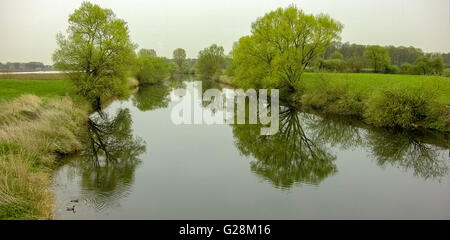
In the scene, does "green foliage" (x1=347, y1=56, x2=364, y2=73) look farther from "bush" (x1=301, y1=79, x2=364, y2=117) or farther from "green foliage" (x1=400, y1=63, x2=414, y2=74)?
"bush" (x1=301, y1=79, x2=364, y2=117)

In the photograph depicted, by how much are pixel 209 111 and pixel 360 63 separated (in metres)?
38.1

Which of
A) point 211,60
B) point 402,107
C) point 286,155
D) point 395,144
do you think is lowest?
point 286,155

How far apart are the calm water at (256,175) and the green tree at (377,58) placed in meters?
40.6

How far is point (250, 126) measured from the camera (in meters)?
19.4

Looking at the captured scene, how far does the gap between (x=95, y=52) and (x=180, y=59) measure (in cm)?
9168

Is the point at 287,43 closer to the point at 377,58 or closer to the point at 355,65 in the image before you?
the point at 355,65

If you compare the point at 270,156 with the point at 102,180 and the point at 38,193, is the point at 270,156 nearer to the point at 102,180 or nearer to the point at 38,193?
the point at 102,180

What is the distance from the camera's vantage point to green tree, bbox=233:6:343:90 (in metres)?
28.0

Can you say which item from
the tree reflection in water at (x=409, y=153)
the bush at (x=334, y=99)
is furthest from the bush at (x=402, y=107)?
the bush at (x=334, y=99)

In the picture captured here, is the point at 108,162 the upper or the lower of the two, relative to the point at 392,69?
lower

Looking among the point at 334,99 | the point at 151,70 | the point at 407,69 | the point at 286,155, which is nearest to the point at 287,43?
the point at 334,99

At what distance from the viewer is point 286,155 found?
13.3 metres

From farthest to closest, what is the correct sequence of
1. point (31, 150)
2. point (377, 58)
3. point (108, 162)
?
point (377, 58), point (108, 162), point (31, 150)

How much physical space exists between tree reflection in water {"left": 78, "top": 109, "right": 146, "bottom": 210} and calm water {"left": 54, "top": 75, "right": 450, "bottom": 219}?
39mm
